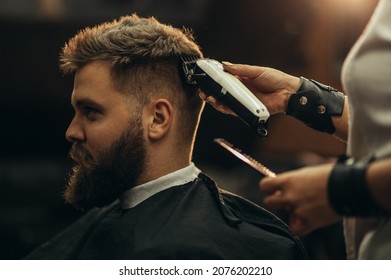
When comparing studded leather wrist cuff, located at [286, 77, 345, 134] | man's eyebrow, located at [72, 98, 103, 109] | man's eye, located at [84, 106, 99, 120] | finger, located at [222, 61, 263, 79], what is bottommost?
studded leather wrist cuff, located at [286, 77, 345, 134]

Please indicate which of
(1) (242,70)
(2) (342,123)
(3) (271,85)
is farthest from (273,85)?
(2) (342,123)

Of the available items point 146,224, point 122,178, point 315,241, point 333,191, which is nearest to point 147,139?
point 122,178

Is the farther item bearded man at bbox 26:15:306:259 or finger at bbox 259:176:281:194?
bearded man at bbox 26:15:306:259

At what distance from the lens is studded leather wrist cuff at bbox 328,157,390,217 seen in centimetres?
136

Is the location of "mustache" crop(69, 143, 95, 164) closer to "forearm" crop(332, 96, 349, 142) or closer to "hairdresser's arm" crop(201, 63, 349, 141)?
"hairdresser's arm" crop(201, 63, 349, 141)

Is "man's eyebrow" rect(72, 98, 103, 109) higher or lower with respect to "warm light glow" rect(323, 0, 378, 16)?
lower

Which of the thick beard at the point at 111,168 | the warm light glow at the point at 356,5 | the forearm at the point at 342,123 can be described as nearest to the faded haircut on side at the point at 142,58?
the thick beard at the point at 111,168

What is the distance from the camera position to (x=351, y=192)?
137 centimetres

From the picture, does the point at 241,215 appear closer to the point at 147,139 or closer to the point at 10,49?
the point at 147,139

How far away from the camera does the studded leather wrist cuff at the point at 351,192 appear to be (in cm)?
136

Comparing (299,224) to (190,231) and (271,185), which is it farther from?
(190,231)

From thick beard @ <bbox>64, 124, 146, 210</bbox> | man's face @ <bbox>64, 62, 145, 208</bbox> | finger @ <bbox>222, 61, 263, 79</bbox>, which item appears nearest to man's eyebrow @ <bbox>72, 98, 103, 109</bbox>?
man's face @ <bbox>64, 62, 145, 208</bbox>

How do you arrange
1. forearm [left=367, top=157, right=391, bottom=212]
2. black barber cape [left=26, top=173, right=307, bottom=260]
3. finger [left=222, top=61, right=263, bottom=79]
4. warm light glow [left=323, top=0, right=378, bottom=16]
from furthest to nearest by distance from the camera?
warm light glow [left=323, top=0, right=378, bottom=16] → finger [left=222, top=61, right=263, bottom=79] → black barber cape [left=26, top=173, right=307, bottom=260] → forearm [left=367, top=157, right=391, bottom=212]

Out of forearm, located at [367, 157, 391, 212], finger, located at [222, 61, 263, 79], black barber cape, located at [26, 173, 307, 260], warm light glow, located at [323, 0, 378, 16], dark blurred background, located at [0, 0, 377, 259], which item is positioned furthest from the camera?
dark blurred background, located at [0, 0, 377, 259]
